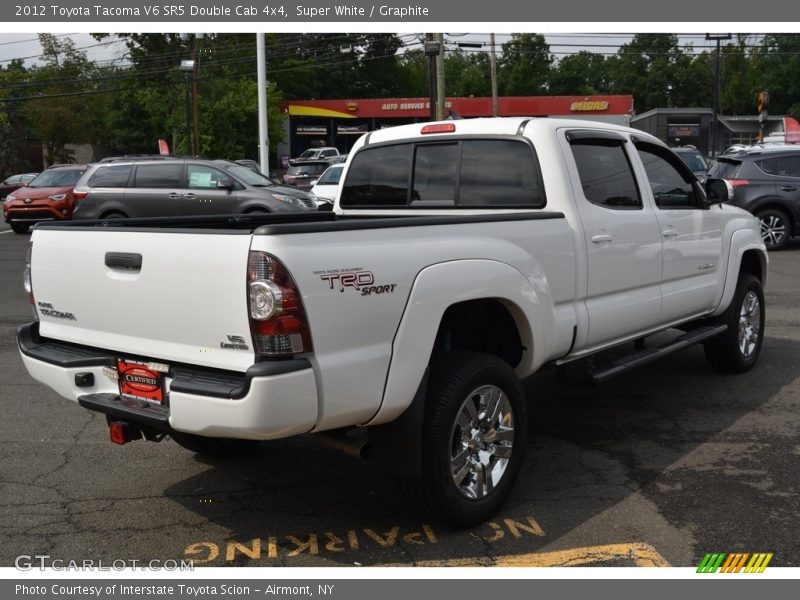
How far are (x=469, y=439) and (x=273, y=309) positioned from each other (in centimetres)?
130

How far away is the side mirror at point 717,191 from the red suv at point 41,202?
17465 mm

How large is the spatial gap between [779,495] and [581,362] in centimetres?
125

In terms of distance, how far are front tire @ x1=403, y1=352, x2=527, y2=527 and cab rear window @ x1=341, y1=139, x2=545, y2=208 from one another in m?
1.24

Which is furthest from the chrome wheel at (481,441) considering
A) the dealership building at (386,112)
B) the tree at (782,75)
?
the tree at (782,75)

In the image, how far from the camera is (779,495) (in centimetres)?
436

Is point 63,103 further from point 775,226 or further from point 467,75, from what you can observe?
point 775,226

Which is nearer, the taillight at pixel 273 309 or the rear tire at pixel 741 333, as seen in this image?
the taillight at pixel 273 309

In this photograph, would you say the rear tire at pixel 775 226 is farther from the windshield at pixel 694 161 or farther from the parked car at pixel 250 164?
the parked car at pixel 250 164

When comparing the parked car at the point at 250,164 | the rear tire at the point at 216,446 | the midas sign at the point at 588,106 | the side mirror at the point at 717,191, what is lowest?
the rear tire at the point at 216,446

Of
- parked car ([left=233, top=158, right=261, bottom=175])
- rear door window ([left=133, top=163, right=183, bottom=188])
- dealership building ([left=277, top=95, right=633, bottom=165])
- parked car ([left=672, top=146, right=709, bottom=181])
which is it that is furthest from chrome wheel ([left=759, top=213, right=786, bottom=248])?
dealership building ([left=277, top=95, right=633, bottom=165])

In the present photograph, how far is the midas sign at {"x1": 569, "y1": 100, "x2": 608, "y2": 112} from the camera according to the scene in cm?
5291

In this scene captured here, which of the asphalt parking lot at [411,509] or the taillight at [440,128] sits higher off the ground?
the taillight at [440,128]

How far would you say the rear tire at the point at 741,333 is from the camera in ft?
21.8

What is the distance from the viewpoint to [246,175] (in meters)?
16.9
